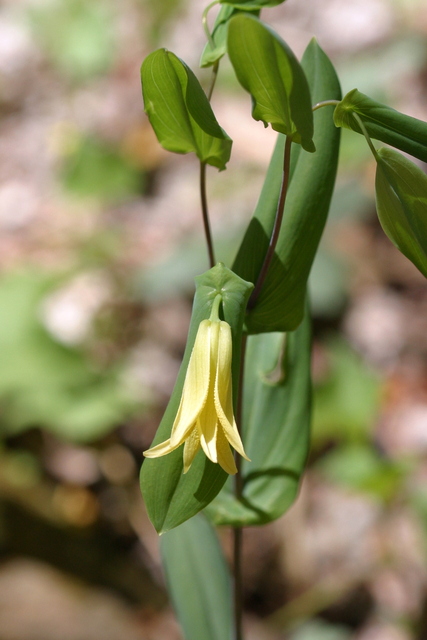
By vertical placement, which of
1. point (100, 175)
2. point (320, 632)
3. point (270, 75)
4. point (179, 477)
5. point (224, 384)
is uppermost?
point (100, 175)

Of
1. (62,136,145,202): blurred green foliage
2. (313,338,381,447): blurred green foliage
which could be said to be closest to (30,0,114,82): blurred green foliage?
(62,136,145,202): blurred green foliage

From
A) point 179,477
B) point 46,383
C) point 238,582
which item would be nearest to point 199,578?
point 238,582

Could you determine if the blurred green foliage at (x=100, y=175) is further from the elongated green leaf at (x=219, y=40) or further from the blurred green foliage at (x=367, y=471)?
the elongated green leaf at (x=219, y=40)

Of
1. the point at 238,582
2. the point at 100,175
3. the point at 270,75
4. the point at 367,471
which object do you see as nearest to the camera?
the point at 270,75

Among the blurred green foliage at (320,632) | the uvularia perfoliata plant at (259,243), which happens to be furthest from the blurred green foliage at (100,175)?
the uvularia perfoliata plant at (259,243)

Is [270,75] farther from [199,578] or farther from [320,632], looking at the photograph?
[320,632]
